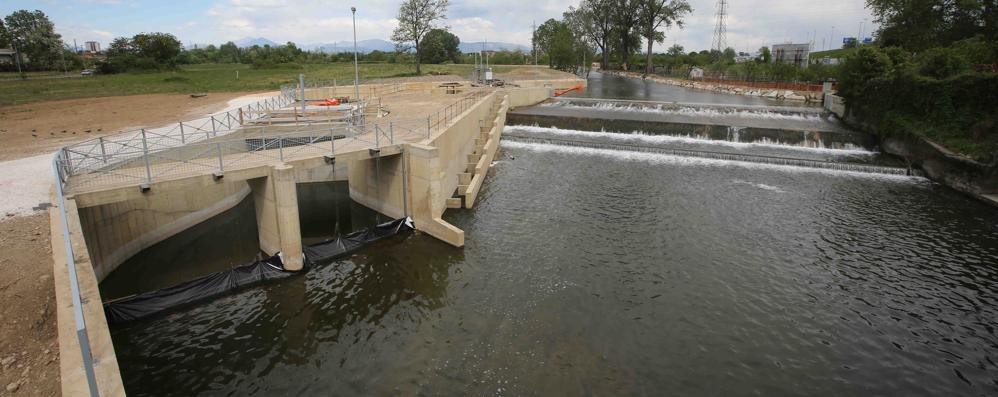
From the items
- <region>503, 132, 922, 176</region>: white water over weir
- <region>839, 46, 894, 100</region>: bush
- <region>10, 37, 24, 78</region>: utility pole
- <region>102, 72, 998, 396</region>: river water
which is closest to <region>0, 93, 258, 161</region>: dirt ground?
<region>102, 72, 998, 396</region>: river water

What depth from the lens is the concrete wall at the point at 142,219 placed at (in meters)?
16.3

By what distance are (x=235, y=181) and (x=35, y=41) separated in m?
89.6

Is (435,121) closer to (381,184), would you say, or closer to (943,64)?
(381,184)

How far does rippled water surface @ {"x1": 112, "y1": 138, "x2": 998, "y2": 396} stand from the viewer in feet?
40.5

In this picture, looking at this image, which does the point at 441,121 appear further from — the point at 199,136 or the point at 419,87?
the point at 419,87

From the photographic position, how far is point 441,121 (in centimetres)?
2803

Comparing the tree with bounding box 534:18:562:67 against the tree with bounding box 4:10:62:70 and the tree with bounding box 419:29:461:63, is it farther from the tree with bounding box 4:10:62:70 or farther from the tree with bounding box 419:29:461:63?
the tree with bounding box 4:10:62:70

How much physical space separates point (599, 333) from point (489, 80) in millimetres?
43143

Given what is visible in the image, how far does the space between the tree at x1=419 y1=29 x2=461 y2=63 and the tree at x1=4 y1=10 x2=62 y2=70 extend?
2164 inches

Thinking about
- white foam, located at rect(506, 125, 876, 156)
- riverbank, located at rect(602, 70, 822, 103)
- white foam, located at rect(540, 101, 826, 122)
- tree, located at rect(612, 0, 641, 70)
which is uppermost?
tree, located at rect(612, 0, 641, 70)

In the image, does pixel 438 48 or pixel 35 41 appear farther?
pixel 438 48

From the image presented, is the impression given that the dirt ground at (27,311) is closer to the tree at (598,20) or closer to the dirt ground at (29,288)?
the dirt ground at (29,288)

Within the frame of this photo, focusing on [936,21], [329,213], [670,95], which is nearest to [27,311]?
[329,213]

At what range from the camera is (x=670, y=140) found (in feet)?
123
